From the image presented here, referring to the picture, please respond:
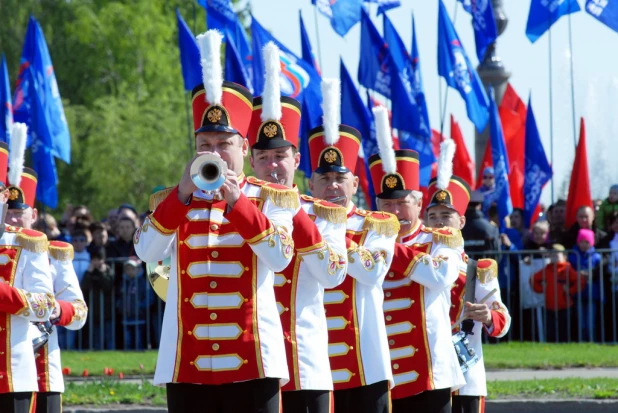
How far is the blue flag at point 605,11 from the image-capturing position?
18234mm

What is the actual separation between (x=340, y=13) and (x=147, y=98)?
75.4 feet

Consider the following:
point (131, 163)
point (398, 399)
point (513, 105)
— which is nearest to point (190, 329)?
point (398, 399)


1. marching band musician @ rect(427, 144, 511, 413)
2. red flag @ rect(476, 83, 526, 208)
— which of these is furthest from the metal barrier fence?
marching band musician @ rect(427, 144, 511, 413)

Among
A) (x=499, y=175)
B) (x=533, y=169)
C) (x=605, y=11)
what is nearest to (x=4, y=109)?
(x=499, y=175)

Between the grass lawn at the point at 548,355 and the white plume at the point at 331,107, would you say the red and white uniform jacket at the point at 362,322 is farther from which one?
the grass lawn at the point at 548,355

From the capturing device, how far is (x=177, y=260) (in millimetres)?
5957

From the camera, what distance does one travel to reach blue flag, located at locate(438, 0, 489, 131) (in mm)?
19812

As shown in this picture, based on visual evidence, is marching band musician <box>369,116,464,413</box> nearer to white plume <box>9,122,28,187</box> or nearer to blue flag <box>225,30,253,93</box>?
white plume <box>9,122,28,187</box>

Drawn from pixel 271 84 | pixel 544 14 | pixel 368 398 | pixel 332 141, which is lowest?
pixel 368 398

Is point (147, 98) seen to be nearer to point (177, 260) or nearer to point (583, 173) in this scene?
point (583, 173)

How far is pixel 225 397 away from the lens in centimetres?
588

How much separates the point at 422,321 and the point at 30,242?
2248mm

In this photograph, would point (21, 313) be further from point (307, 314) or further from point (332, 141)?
point (332, 141)

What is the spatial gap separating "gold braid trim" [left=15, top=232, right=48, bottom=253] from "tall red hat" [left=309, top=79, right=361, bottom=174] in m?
1.54
